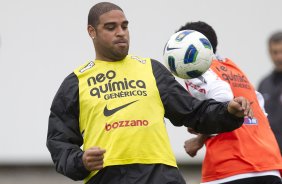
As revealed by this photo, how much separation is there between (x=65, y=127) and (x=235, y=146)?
1275 mm

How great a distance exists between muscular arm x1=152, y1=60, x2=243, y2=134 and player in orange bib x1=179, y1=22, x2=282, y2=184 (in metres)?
0.51

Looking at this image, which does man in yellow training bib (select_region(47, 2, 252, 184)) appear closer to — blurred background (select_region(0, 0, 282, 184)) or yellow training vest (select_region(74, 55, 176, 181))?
yellow training vest (select_region(74, 55, 176, 181))

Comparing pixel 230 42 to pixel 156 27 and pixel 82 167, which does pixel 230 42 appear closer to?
pixel 156 27

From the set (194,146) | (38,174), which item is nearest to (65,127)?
(194,146)

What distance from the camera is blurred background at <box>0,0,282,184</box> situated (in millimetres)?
10891

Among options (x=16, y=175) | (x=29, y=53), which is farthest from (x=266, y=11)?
(x=16, y=175)

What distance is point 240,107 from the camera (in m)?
5.90

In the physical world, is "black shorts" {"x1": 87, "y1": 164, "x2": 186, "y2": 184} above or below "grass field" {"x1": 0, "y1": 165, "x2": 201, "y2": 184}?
above

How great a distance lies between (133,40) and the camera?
1094 centimetres

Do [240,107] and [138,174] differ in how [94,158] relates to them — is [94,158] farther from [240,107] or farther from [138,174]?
[240,107]

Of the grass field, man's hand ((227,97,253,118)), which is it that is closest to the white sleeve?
man's hand ((227,97,253,118))

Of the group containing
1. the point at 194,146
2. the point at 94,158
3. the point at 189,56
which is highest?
the point at 189,56

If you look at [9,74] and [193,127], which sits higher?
[193,127]

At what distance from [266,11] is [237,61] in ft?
2.00
